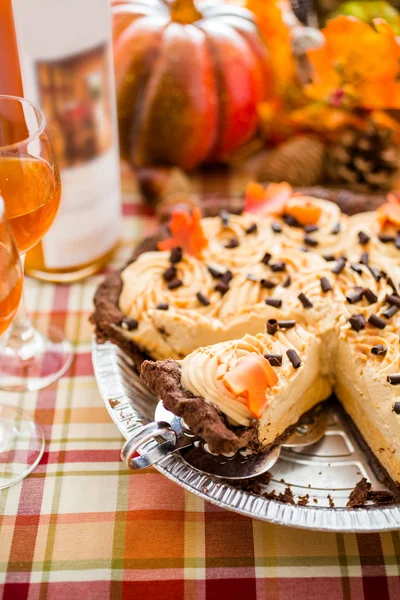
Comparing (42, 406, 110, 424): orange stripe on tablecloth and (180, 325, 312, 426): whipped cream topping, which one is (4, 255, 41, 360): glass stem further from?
(180, 325, 312, 426): whipped cream topping

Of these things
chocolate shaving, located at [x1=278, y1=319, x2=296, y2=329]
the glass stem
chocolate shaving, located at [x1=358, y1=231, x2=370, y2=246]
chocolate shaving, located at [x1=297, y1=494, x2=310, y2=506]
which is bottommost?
the glass stem

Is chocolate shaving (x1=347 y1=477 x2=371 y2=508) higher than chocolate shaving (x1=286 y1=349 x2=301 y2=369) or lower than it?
lower

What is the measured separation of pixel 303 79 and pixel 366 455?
1693 millimetres

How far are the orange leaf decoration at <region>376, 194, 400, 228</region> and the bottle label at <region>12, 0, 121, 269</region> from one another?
96 cm

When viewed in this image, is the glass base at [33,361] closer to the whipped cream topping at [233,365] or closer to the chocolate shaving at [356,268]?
the whipped cream topping at [233,365]

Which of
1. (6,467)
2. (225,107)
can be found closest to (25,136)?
(6,467)

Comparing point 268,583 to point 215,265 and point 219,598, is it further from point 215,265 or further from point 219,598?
point 215,265

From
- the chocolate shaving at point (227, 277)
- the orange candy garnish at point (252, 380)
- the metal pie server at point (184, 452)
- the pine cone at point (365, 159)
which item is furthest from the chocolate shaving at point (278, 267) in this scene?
the pine cone at point (365, 159)

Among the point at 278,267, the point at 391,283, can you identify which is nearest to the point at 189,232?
the point at 278,267

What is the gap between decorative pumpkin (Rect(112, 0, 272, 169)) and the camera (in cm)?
284

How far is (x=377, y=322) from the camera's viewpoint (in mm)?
1964

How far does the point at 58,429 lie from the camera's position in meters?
2.11

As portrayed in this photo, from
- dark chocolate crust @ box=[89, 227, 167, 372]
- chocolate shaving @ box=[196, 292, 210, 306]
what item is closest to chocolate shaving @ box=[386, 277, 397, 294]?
chocolate shaving @ box=[196, 292, 210, 306]

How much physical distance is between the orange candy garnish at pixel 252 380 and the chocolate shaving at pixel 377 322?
1.18 ft
